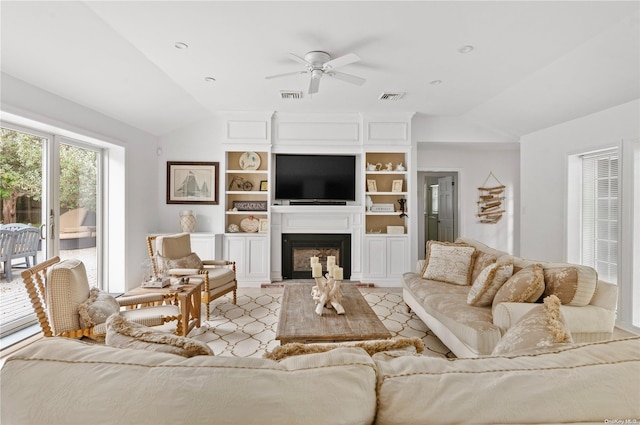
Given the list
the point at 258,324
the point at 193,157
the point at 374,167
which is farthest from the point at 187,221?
the point at 374,167

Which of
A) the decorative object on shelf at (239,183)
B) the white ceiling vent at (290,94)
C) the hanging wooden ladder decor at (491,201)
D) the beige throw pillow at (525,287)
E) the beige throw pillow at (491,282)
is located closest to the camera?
the beige throw pillow at (525,287)

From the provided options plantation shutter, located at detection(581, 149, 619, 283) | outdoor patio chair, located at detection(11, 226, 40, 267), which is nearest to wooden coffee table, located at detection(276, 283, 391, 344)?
outdoor patio chair, located at detection(11, 226, 40, 267)

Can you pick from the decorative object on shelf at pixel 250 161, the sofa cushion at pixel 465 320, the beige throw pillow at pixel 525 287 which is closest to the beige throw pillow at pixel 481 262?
the sofa cushion at pixel 465 320

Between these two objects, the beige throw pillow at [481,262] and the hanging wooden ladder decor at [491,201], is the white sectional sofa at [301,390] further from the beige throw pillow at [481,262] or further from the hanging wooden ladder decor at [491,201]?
the hanging wooden ladder decor at [491,201]

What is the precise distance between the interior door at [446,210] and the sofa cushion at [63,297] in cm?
607

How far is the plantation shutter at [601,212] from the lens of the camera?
3793 mm

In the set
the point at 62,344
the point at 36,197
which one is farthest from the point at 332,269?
the point at 36,197

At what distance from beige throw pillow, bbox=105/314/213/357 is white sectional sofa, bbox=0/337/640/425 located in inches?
5.8

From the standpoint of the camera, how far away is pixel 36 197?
3398 mm

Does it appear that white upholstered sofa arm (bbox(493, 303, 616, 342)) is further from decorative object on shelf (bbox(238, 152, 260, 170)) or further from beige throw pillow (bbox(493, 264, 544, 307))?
decorative object on shelf (bbox(238, 152, 260, 170))

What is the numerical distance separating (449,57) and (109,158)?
14.8 ft

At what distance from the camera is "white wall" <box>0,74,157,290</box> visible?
3.16 meters

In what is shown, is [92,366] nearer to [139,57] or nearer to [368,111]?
[139,57]

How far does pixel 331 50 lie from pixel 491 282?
8.22ft
